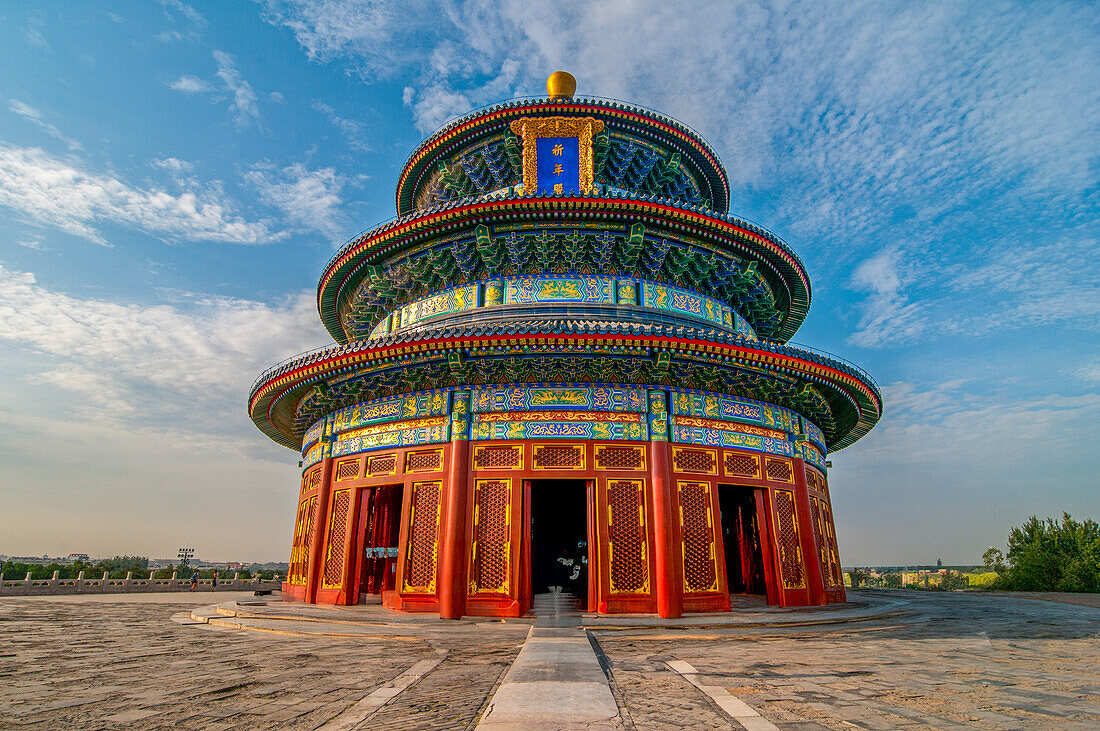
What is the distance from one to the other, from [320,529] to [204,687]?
10095mm

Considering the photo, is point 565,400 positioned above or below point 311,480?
above

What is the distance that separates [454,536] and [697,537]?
5.49m

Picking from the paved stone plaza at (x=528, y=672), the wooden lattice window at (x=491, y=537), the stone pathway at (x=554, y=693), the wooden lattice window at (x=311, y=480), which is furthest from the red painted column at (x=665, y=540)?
the wooden lattice window at (x=311, y=480)

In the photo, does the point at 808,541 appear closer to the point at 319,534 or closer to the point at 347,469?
the point at 347,469

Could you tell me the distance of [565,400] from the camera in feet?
45.0

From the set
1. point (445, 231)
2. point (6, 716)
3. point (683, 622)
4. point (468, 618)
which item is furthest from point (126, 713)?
point (445, 231)

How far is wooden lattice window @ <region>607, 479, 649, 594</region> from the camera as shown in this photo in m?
12.7

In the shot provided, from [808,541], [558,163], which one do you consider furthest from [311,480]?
[808,541]

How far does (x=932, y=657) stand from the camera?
24.7 ft

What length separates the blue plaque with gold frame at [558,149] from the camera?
18766 millimetres

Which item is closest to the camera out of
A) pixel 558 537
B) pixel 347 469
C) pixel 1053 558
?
pixel 347 469

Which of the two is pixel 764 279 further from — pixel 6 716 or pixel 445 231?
pixel 6 716

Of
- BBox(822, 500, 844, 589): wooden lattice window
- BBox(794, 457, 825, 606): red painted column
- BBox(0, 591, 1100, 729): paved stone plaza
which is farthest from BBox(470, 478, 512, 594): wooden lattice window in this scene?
BBox(822, 500, 844, 589): wooden lattice window

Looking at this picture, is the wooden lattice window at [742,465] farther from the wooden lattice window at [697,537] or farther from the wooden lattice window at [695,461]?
the wooden lattice window at [697,537]
